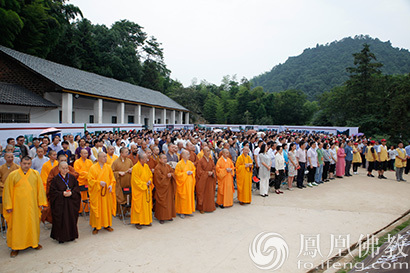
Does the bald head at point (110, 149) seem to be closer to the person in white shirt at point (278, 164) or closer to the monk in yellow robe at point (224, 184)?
the monk in yellow robe at point (224, 184)

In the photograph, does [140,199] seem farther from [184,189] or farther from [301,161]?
[301,161]

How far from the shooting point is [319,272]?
4.12 metres

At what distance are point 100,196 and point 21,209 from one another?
139 centimetres

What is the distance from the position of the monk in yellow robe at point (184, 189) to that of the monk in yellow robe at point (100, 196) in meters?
1.71

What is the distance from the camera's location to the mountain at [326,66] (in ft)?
217

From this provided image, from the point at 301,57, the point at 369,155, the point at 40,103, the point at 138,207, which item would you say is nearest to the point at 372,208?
the point at 369,155

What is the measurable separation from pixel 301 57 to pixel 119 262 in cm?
12010

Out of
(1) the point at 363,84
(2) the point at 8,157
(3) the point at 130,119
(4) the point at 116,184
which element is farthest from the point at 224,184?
(1) the point at 363,84

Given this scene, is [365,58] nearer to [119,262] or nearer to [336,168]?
[336,168]

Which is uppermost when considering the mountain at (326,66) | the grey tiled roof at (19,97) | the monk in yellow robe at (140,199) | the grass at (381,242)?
the mountain at (326,66)

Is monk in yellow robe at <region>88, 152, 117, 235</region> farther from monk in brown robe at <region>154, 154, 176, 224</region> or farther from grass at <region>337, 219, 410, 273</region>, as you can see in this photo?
grass at <region>337, 219, 410, 273</region>

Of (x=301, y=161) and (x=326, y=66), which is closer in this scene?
(x=301, y=161)

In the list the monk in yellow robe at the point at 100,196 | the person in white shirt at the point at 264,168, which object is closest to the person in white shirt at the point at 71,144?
the monk in yellow robe at the point at 100,196

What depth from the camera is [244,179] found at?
7535mm
